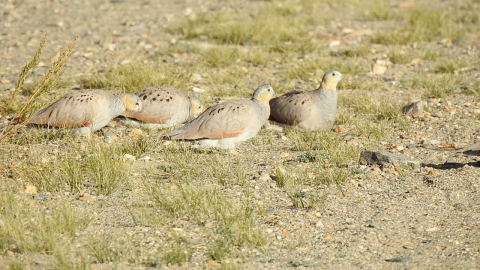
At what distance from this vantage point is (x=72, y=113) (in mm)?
6855

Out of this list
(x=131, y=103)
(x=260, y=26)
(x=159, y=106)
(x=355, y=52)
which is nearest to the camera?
(x=131, y=103)

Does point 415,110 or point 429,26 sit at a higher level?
point 415,110

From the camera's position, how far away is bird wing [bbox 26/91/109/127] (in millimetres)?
6859

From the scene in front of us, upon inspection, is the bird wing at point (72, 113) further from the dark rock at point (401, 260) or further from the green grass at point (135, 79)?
the dark rock at point (401, 260)

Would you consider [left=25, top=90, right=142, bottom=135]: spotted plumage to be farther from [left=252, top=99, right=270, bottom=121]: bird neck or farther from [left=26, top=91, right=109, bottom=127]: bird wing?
[left=252, top=99, right=270, bottom=121]: bird neck

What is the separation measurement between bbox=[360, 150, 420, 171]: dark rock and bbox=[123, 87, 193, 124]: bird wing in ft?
7.45

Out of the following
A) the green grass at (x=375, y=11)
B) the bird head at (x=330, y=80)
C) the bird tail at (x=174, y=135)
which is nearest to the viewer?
the bird tail at (x=174, y=135)

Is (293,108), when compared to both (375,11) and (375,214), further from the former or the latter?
(375,11)

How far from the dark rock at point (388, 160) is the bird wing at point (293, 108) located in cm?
116

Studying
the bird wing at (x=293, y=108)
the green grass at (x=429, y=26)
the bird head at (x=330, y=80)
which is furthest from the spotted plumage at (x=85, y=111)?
the green grass at (x=429, y=26)

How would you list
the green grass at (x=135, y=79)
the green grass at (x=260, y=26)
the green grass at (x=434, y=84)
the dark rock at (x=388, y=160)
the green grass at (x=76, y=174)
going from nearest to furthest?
the green grass at (x=76, y=174)
the dark rock at (x=388, y=160)
the green grass at (x=434, y=84)
the green grass at (x=135, y=79)
the green grass at (x=260, y=26)

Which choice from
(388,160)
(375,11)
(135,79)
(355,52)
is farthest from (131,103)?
(375,11)

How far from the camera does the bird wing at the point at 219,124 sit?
21.5ft

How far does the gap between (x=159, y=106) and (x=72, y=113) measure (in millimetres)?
986
